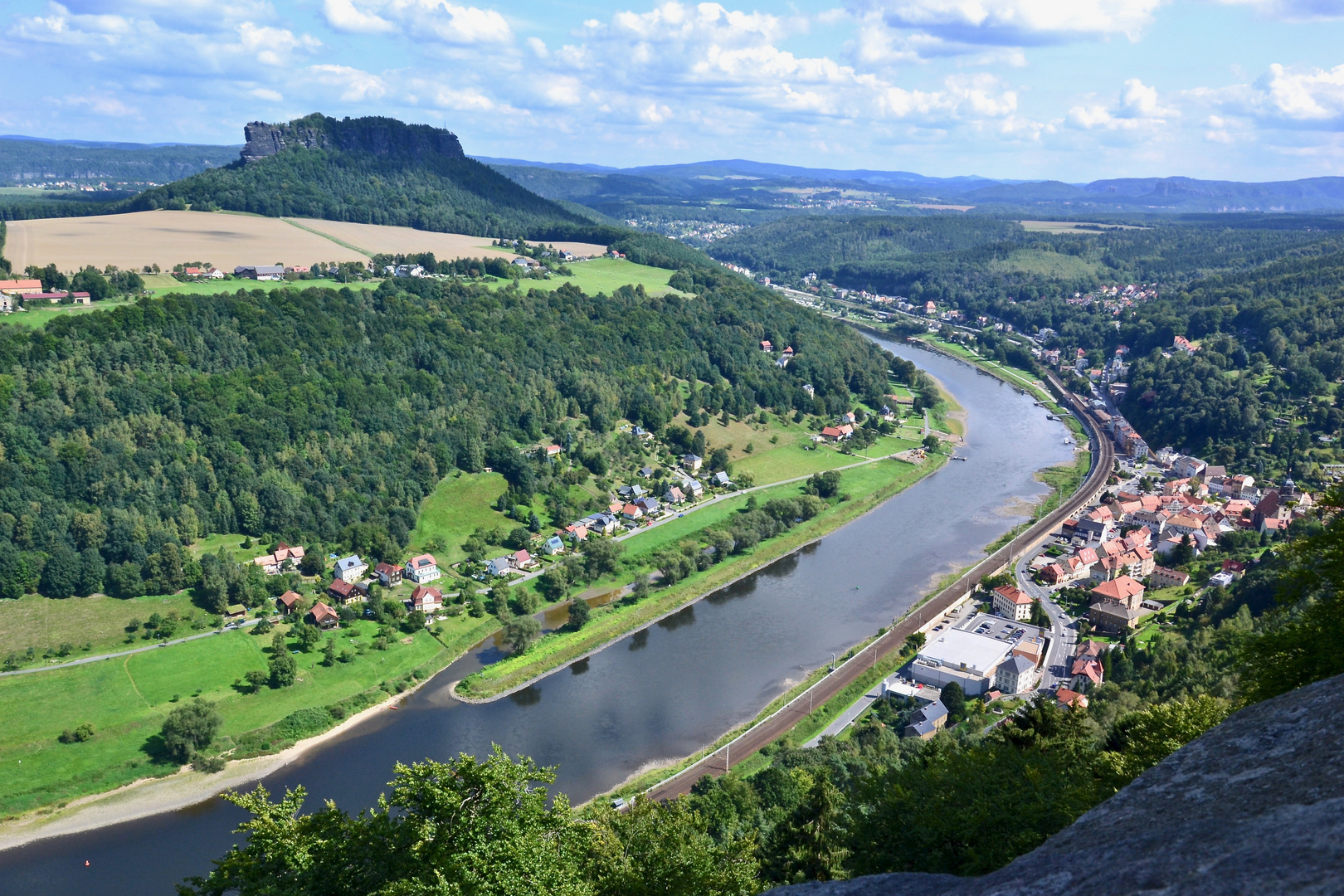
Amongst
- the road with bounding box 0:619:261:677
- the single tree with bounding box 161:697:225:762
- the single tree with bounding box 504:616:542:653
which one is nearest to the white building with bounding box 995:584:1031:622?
the single tree with bounding box 504:616:542:653

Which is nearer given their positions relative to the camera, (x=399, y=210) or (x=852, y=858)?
(x=852, y=858)

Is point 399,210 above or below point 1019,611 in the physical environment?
above

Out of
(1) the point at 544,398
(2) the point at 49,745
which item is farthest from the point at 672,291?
(2) the point at 49,745

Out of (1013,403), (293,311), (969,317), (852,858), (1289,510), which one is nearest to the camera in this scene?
(852,858)

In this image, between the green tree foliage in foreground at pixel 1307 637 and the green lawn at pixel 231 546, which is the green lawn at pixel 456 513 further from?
the green tree foliage in foreground at pixel 1307 637

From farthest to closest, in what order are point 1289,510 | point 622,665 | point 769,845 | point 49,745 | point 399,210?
point 399,210 → point 1289,510 → point 622,665 → point 49,745 → point 769,845

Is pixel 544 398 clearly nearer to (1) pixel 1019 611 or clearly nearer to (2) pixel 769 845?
(1) pixel 1019 611
